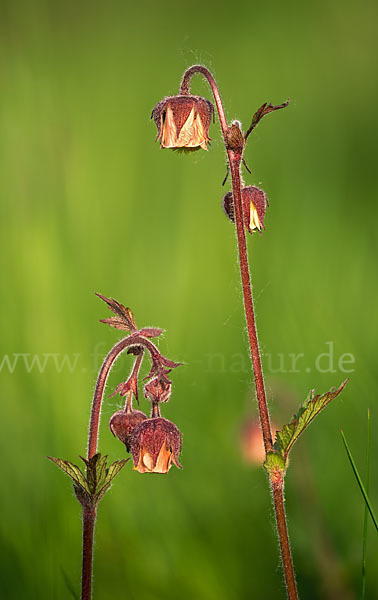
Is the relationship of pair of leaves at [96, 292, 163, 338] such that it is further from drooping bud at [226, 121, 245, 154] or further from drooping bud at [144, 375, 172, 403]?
drooping bud at [226, 121, 245, 154]

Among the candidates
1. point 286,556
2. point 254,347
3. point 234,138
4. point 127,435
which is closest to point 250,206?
point 234,138

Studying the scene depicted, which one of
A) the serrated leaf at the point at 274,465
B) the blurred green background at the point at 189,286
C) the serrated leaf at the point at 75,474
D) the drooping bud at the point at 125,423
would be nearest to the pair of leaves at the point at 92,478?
the serrated leaf at the point at 75,474

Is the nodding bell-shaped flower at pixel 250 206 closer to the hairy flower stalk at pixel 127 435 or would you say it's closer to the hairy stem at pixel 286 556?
the hairy flower stalk at pixel 127 435

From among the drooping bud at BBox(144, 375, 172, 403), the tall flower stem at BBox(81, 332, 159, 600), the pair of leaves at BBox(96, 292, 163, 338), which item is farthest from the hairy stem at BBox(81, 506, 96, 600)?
the pair of leaves at BBox(96, 292, 163, 338)

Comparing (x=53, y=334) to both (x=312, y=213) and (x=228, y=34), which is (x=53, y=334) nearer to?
(x=312, y=213)

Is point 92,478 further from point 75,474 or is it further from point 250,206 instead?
point 250,206
